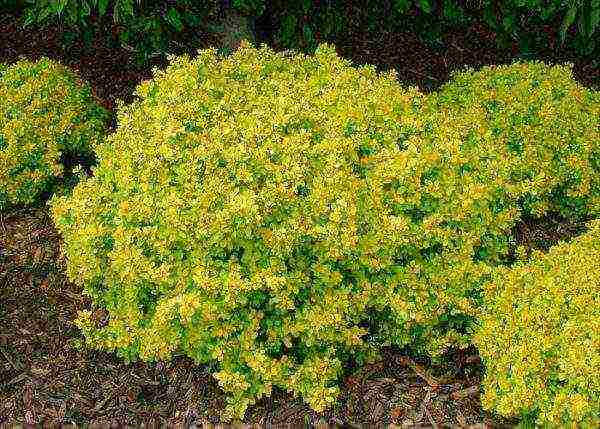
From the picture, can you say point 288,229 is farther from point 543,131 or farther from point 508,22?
point 508,22

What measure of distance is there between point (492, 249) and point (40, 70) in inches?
129

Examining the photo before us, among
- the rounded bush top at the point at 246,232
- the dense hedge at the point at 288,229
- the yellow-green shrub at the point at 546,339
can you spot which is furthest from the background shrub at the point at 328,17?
the yellow-green shrub at the point at 546,339

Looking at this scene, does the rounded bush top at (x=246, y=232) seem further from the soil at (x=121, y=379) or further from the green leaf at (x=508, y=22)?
the green leaf at (x=508, y=22)

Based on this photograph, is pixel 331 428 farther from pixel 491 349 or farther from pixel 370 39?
pixel 370 39

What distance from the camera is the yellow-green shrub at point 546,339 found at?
9.53 feet

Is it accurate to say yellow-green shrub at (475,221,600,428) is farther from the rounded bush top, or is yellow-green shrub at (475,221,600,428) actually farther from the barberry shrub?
the barberry shrub

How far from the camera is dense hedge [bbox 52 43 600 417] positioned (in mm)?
3281

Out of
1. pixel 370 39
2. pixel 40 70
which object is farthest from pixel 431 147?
pixel 370 39

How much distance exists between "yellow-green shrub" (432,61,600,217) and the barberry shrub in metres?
2.26

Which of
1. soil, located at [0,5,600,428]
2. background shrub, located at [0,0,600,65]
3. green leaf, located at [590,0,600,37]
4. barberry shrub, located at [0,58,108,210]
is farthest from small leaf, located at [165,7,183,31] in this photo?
green leaf, located at [590,0,600,37]

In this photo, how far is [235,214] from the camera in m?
3.19

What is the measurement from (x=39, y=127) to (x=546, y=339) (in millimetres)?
3313

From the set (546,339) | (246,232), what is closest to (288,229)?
(246,232)

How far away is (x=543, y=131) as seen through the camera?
452 cm
